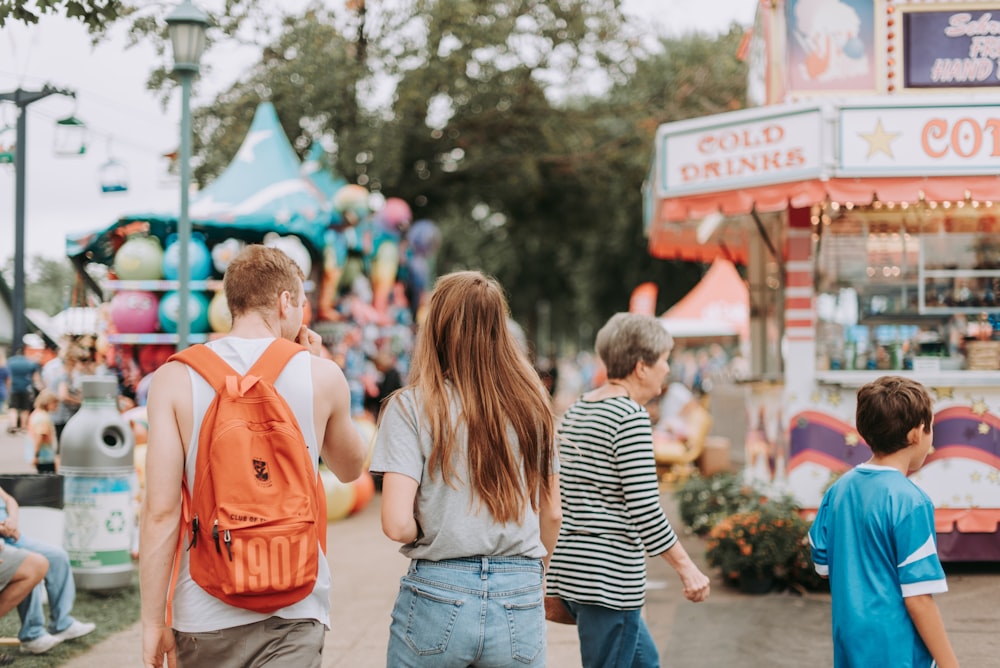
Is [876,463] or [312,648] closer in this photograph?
[312,648]

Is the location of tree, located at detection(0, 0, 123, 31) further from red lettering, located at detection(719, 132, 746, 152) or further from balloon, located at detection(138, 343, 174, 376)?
balloon, located at detection(138, 343, 174, 376)

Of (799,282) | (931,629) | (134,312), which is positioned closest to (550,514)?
(931,629)

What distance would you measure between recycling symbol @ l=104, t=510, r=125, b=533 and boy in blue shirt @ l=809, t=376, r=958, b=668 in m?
5.13

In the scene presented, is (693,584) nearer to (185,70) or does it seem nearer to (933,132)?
(933,132)

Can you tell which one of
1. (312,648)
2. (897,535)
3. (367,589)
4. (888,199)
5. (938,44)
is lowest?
(367,589)

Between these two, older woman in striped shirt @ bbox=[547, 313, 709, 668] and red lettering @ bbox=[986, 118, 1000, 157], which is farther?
red lettering @ bbox=[986, 118, 1000, 157]

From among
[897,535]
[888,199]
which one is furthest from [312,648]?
[888,199]

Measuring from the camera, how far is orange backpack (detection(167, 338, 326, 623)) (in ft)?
8.85

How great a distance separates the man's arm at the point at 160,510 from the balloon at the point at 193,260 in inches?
367

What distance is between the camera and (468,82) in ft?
58.8

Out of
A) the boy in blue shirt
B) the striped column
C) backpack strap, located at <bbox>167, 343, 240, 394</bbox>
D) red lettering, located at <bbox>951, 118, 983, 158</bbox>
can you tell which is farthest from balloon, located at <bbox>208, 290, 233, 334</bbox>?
the boy in blue shirt

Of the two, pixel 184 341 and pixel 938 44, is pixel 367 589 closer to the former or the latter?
pixel 184 341

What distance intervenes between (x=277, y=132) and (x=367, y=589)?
788 centimetres

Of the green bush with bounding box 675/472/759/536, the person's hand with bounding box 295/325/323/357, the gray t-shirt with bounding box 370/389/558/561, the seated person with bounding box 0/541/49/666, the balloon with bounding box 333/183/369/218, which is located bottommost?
the green bush with bounding box 675/472/759/536
